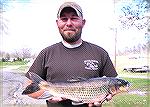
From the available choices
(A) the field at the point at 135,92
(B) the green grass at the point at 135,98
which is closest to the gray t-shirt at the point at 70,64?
(A) the field at the point at 135,92

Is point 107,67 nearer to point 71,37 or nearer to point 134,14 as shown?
point 71,37

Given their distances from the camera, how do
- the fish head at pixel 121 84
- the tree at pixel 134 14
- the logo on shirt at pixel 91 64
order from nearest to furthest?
the logo on shirt at pixel 91 64
the fish head at pixel 121 84
the tree at pixel 134 14

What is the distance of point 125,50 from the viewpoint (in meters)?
4.98

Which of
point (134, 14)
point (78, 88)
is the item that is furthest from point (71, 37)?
point (134, 14)

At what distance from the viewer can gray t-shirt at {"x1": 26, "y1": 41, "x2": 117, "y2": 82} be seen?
80.5 inches

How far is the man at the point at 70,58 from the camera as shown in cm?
204

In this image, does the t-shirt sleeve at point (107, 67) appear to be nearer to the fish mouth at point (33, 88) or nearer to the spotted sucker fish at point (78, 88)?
the spotted sucker fish at point (78, 88)

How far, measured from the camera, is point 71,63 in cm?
206

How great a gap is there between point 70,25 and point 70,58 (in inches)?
7.5

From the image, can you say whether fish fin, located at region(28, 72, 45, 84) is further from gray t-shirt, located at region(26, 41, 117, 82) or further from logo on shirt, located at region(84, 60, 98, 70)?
logo on shirt, located at region(84, 60, 98, 70)

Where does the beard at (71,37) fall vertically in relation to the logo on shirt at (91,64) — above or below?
above

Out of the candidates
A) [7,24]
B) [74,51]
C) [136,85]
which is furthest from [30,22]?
[74,51]

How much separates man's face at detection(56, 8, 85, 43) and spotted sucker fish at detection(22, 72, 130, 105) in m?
0.24

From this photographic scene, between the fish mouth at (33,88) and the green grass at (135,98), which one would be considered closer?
the fish mouth at (33,88)
